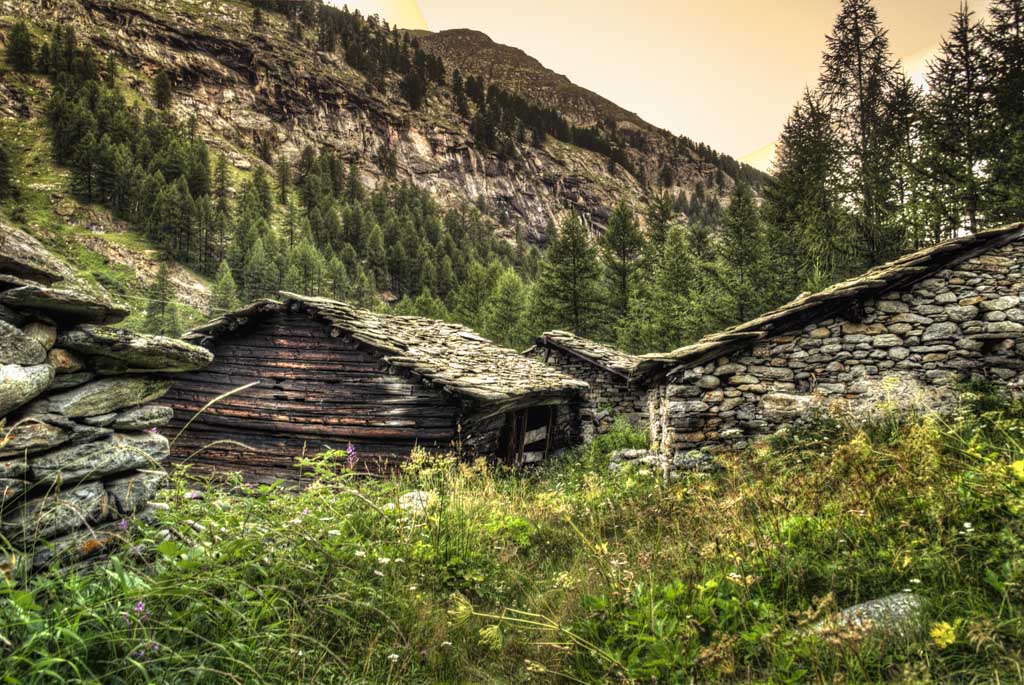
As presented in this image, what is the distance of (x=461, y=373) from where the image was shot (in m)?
10.2

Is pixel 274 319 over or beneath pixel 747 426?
over

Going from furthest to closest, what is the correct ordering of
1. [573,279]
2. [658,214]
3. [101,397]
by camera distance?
[658,214]
[573,279]
[101,397]

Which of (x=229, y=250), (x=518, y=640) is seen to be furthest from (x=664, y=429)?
(x=229, y=250)

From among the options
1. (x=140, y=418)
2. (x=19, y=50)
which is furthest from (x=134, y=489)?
(x=19, y=50)

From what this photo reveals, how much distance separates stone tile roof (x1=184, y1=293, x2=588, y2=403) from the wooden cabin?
0.04 m

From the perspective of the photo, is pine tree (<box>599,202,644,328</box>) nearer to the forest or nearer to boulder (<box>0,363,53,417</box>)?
the forest

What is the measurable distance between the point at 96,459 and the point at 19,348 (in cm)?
74

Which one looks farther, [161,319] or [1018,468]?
[161,319]

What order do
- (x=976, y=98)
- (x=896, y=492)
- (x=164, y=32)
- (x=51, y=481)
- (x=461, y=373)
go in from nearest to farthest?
(x=51, y=481) → (x=896, y=492) → (x=461, y=373) → (x=976, y=98) → (x=164, y=32)

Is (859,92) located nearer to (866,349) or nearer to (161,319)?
(866,349)

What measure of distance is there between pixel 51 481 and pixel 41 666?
4.41 ft

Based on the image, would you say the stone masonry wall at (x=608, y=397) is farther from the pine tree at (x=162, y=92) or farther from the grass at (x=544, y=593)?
the pine tree at (x=162, y=92)

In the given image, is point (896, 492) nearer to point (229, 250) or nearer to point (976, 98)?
point (976, 98)

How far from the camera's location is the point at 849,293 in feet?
24.0
